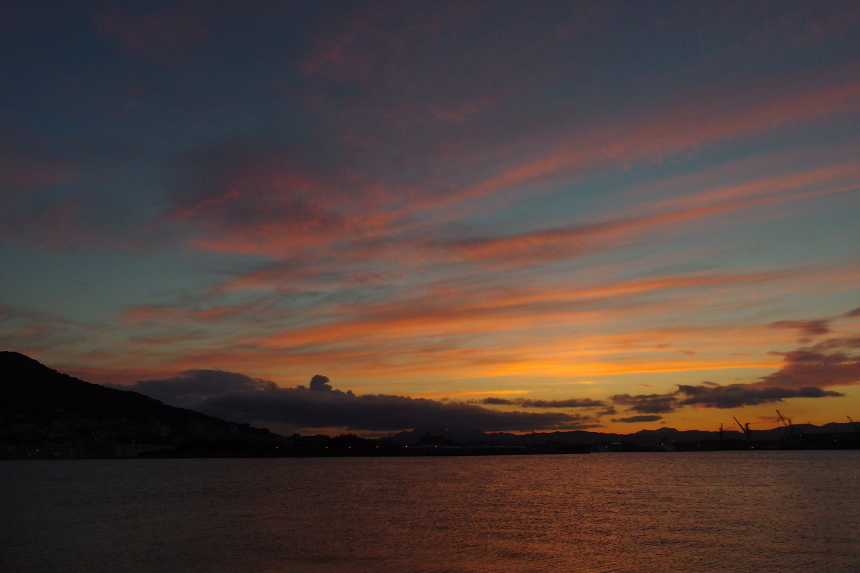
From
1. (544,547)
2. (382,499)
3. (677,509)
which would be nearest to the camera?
(544,547)

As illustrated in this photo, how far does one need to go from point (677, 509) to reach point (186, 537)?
161 feet

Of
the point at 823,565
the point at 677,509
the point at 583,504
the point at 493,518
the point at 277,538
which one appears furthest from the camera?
the point at 583,504

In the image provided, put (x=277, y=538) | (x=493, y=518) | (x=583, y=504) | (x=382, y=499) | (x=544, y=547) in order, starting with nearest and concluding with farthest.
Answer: (x=544, y=547) < (x=277, y=538) < (x=493, y=518) < (x=583, y=504) < (x=382, y=499)

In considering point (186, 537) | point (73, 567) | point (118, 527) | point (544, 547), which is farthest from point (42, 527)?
point (544, 547)

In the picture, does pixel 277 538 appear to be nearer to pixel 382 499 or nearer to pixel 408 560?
pixel 408 560

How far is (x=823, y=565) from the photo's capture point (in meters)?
37.1

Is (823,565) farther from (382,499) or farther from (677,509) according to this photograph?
(382,499)

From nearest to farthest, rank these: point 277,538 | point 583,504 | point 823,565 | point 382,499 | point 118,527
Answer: point 823,565 → point 277,538 → point 118,527 → point 583,504 → point 382,499

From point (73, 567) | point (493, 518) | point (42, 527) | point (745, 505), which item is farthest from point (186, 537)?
point (745, 505)

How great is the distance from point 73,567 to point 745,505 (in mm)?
66118

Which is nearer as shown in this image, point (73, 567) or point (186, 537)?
point (73, 567)

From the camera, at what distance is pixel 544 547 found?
43281mm

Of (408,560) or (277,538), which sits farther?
(277,538)

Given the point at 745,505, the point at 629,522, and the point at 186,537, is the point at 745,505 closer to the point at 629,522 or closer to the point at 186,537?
the point at 629,522
